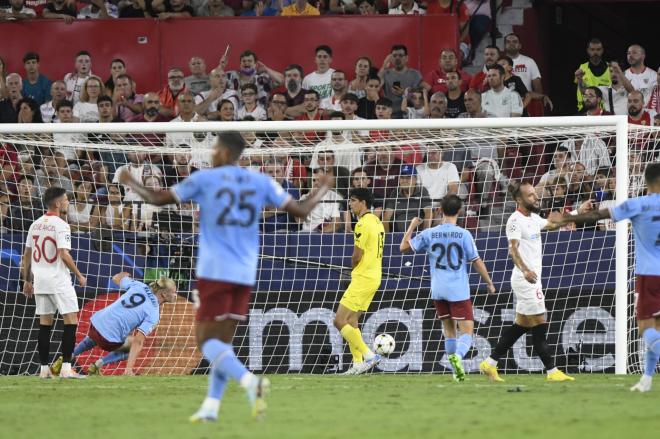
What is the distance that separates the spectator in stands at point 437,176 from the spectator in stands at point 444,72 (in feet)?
7.61

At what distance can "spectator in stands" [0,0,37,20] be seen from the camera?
67.8 feet

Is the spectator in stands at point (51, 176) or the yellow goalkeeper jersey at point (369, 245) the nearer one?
the yellow goalkeeper jersey at point (369, 245)

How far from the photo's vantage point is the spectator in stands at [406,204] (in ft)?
54.3

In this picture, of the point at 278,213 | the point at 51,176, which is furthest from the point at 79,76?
the point at 278,213

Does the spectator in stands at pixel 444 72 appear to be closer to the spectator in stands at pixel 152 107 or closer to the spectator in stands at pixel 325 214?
the spectator in stands at pixel 325 214

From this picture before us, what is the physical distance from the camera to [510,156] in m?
17.0

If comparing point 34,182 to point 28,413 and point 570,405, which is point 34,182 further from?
point 570,405

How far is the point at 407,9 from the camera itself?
2019cm

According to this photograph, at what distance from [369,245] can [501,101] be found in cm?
444

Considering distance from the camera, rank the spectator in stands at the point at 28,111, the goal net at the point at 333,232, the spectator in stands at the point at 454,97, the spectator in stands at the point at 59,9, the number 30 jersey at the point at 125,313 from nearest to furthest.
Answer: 1. the number 30 jersey at the point at 125,313
2. the goal net at the point at 333,232
3. the spectator in stands at the point at 454,97
4. the spectator in stands at the point at 28,111
5. the spectator in stands at the point at 59,9

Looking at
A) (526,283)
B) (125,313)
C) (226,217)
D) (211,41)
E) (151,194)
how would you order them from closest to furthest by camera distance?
1. (226,217)
2. (151,194)
3. (526,283)
4. (125,313)
5. (211,41)

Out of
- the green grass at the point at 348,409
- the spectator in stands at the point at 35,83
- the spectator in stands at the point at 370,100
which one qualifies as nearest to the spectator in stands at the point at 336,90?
the spectator in stands at the point at 370,100

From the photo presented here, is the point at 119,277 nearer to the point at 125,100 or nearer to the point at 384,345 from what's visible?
the point at 384,345

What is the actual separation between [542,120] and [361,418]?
6739 millimetres
